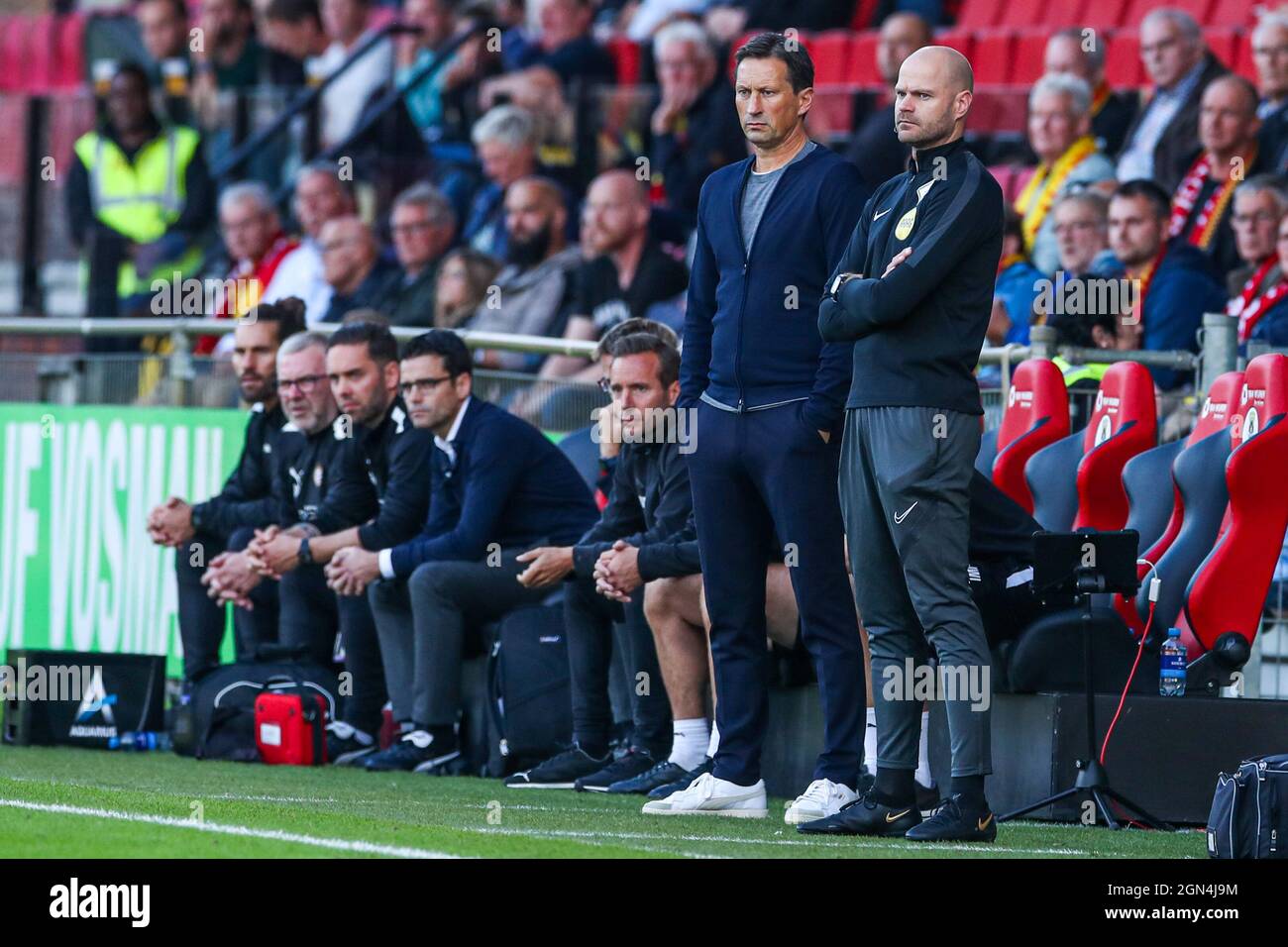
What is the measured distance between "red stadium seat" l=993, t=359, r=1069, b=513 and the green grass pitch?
1.42m

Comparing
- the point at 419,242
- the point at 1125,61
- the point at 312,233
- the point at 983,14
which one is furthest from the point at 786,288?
the point at 983,14

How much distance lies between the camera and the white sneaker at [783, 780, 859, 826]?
21.1ft

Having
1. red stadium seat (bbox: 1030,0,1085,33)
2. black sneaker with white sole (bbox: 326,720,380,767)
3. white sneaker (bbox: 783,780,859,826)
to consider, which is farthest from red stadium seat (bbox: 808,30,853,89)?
white sneaker (bbox: 783,780,859,826)

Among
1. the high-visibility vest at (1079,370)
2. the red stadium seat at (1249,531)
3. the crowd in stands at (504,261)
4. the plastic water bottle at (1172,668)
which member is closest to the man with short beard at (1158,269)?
the crowd in stands at (504,261)

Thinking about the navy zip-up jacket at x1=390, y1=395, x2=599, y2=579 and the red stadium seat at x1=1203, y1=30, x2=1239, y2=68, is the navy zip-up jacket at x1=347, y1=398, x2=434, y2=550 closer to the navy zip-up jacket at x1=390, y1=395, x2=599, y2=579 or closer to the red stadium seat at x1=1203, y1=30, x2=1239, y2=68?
the navy zip-up jacket at x1=390, y1=395, x2=599, y2=579

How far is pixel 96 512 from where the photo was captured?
36.4ft

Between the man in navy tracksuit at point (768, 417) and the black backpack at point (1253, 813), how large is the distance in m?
1.10

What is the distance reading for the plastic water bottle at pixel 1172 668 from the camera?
23.4 ft

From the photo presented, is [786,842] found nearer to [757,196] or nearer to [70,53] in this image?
[757,196]

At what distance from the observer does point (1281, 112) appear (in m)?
10.6
